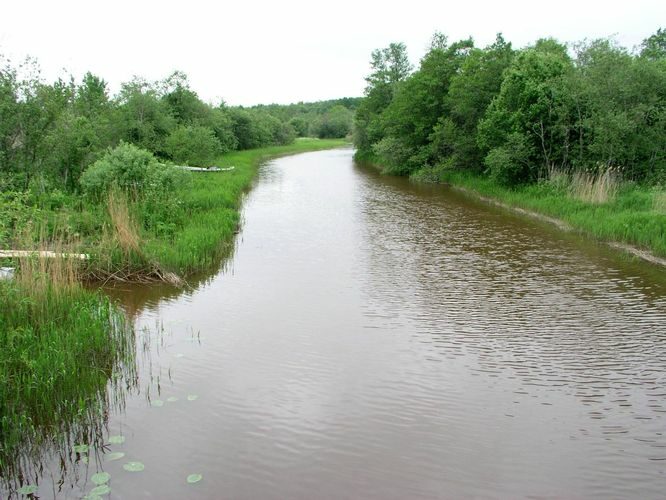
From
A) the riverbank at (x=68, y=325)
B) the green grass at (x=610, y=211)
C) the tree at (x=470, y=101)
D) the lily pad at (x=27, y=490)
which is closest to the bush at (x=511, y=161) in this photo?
the green grass at (x=610, y=211)

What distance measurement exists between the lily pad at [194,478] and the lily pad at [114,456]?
2.66 feet

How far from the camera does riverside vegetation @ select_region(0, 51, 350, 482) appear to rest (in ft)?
21.4

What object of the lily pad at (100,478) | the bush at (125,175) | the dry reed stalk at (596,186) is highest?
the bush at (125,175)

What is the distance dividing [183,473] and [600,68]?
19.2m

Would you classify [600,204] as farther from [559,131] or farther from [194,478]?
[194,478]

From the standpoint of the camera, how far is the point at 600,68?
1948cm

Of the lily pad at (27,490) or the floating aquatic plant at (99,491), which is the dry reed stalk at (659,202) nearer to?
the floating aquatic plant at (99,491)

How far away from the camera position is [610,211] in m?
17.8

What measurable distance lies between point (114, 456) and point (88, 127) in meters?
15.8

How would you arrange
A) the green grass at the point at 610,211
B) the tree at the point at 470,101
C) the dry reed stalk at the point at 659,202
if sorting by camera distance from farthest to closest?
the tree at the point at 470,101, the dry reed stalk at the point at 659,202, the green grass at the point at 610,211

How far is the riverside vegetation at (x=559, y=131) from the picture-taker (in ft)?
60.5

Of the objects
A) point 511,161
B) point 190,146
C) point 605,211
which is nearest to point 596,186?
point 605,211

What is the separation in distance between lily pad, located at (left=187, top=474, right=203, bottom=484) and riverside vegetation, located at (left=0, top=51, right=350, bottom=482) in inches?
56.1

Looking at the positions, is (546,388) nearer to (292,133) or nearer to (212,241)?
(212,241)
